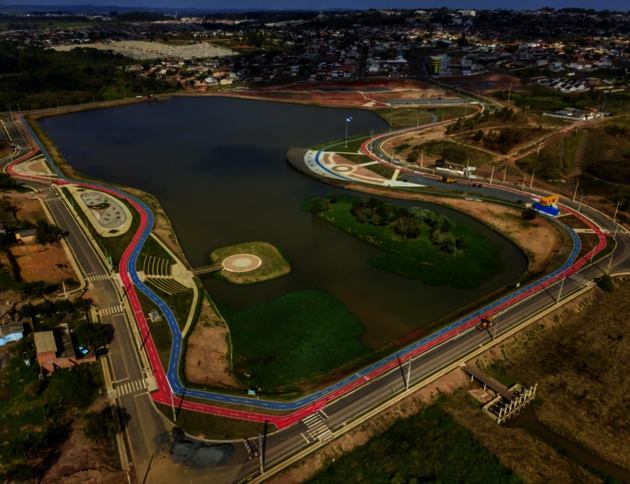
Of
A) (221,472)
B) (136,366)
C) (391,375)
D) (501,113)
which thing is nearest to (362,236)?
(391,375)

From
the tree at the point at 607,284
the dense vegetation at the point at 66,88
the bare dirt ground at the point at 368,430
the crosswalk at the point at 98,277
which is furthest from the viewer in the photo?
the dense vegetation at the point at 66,88

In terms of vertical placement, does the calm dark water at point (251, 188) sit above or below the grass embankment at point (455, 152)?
below

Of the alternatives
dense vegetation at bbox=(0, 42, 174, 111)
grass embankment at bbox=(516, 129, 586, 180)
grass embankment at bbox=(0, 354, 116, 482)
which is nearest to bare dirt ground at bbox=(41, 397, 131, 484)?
grass embankment at bbox=(0, 354, 116, 482)

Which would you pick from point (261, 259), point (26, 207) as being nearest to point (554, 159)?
point (261, 259)

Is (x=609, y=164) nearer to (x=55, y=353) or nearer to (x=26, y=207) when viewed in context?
(x=55, y=353)

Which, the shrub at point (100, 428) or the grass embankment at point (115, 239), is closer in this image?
the shrub at point (100, 428)

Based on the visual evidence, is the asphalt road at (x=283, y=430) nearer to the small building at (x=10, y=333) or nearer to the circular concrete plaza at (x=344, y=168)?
the small building at (x=10, y=333)

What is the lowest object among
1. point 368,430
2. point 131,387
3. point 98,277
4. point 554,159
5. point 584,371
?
point 368,430

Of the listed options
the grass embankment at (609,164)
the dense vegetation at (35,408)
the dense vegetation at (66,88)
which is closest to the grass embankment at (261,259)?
the dense vegetation at (35,408)
